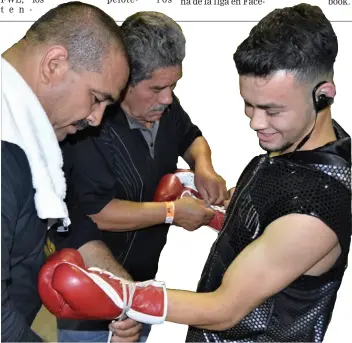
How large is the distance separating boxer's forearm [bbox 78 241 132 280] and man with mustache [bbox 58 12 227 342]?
43 millimetres

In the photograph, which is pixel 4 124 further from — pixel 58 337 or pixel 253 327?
pixel 58 337

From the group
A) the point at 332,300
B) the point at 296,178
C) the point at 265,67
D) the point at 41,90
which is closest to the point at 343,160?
the point at 296,178

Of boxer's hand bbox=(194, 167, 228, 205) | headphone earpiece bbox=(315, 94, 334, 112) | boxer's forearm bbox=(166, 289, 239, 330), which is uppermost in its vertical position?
headphone earpiece bbox=(315, 94, 334, 112)

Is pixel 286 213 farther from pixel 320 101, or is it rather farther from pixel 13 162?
pixel 13 162

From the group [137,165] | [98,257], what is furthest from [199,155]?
[98,257]

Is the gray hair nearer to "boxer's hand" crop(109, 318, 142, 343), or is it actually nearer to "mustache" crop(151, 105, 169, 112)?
"mustache" crop(151, 105, 169, 112)

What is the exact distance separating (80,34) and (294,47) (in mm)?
562

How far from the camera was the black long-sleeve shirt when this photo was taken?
1.53 meters

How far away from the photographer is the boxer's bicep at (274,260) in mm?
1574

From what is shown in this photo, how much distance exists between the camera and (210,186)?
2633 mm

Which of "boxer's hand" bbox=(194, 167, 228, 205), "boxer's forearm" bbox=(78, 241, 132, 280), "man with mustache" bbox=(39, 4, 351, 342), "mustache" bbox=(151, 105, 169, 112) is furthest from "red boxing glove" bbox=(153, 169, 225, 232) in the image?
"man with mustache" bbox=(39, 4, 351, 342)

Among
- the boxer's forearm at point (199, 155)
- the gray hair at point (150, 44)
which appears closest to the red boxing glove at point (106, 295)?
the gray hair at point (150, 44)

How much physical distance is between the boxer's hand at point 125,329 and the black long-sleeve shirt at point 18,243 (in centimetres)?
27

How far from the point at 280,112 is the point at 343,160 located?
0.66 ft
